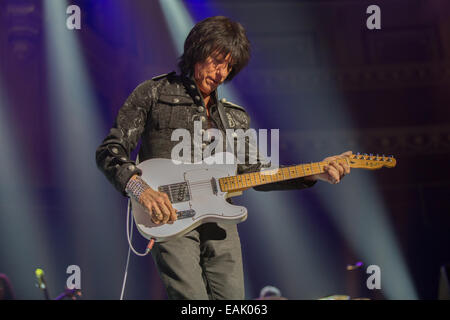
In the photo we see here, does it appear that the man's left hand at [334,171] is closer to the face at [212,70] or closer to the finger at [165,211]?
the face at [212,70]

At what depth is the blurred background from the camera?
23.0 ft

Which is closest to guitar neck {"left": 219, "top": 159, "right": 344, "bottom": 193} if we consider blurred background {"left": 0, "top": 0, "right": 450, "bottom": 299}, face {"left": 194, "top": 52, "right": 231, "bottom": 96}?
face {"left": 194, "top": 52, "right": 231, "bottom": 96}

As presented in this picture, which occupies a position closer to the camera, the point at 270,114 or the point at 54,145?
the point at 54,145

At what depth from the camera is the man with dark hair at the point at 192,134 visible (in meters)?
2.45

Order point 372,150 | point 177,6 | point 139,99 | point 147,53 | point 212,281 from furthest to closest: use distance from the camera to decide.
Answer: point 372,150, point 147,53, point 177,6, point 139,99, point 212,281

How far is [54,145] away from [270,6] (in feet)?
16.0

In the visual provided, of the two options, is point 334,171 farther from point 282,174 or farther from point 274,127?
point 274,127

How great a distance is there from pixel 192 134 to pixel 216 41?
65 centimetres

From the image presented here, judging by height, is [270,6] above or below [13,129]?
above

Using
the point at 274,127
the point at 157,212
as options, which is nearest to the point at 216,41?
the point at 157,212

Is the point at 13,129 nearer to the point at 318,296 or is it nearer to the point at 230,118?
the point at 230,118

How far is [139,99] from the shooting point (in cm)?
281

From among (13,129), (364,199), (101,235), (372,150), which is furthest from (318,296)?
(13,129)

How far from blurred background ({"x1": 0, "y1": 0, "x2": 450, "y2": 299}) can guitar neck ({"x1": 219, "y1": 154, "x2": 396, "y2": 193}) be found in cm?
452
